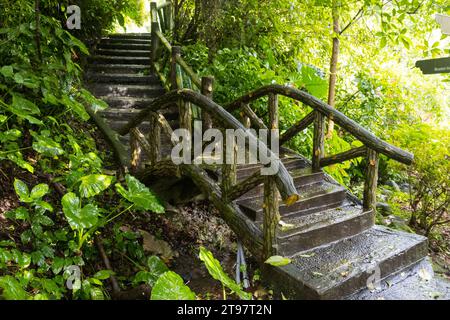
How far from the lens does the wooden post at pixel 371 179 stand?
4125 millimetres

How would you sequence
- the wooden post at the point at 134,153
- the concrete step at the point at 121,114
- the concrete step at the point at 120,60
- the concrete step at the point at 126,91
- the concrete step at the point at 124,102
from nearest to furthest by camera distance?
the wooden post at the point at 134,153 → the concrete step at the point at 121,114 → the concrete step at the point at 124,102 → the concrete step at the point at 126,91 → the concrete step at the point at 120,60

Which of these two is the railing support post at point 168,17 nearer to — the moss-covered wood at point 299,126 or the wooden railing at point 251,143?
the wooden railing at point 251,143

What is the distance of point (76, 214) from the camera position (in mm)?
3004

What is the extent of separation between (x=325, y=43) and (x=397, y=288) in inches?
232

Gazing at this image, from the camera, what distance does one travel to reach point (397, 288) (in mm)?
3486

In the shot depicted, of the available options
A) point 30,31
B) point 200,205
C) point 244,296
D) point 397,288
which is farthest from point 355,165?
point 30,31

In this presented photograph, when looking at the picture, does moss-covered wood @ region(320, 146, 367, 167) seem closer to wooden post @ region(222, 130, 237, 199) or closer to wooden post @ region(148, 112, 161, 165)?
wooden post @ region(222, 130, 237, 199)

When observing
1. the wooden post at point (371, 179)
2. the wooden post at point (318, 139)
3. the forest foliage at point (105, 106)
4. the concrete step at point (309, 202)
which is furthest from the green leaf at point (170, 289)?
the wooden post at point (318, 139)

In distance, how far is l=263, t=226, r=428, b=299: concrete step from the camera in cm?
315

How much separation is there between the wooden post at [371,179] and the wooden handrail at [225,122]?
4.42 feet

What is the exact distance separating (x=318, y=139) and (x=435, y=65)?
1595mm

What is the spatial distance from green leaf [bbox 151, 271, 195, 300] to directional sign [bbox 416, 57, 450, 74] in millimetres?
3434

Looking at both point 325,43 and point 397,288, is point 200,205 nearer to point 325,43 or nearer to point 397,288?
point 397,288

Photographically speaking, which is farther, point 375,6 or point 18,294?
point 375,6
